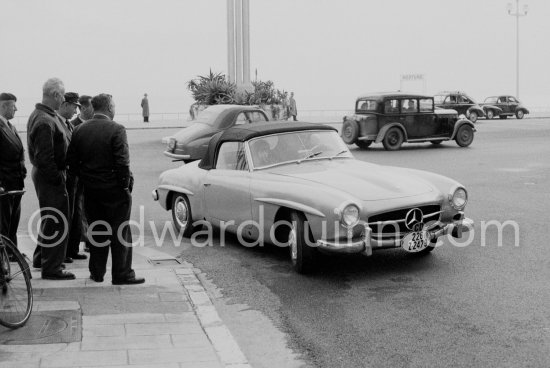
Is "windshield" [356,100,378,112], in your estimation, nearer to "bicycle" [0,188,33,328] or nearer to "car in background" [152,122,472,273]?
"car in background" [152,122,472,273]

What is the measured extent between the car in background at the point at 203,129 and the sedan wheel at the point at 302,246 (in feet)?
39.0

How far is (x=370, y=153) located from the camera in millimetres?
24078

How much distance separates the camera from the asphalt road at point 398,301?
545 cm

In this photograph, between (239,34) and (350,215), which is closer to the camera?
(350,215)

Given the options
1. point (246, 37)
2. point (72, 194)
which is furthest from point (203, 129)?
point (246, 37)

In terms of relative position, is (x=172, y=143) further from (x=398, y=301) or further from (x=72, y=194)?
(x=398, y=301)

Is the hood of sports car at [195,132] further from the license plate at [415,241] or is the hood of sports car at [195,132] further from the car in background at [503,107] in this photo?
the car in background at [503,107]

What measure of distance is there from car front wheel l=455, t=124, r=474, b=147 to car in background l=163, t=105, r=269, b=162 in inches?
314

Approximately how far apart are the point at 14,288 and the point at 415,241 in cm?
359

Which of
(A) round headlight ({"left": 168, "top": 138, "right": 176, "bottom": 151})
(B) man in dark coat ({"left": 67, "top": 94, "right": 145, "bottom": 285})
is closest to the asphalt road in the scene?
(B) man in dark coat ({"left": 67, "top": 94, "right": 145, "bottom": 285})

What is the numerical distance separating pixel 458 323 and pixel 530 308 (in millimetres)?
742

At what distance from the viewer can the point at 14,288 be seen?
5898mm

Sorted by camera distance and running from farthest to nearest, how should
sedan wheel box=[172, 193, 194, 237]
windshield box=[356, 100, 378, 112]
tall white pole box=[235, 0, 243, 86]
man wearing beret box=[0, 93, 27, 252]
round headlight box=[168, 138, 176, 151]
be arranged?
1. tall white pole box=[235, 0, 243, 86]
2. windshield box=[356, 100, 378, 112]
3. round headlight box=[168, 138, 176, 151]
4. sedan wheel box=[172, 193, 194, 237]
5. man wearing beret box=[0, 93, 27, 252]

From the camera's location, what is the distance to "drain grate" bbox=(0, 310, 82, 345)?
5.61 metres
